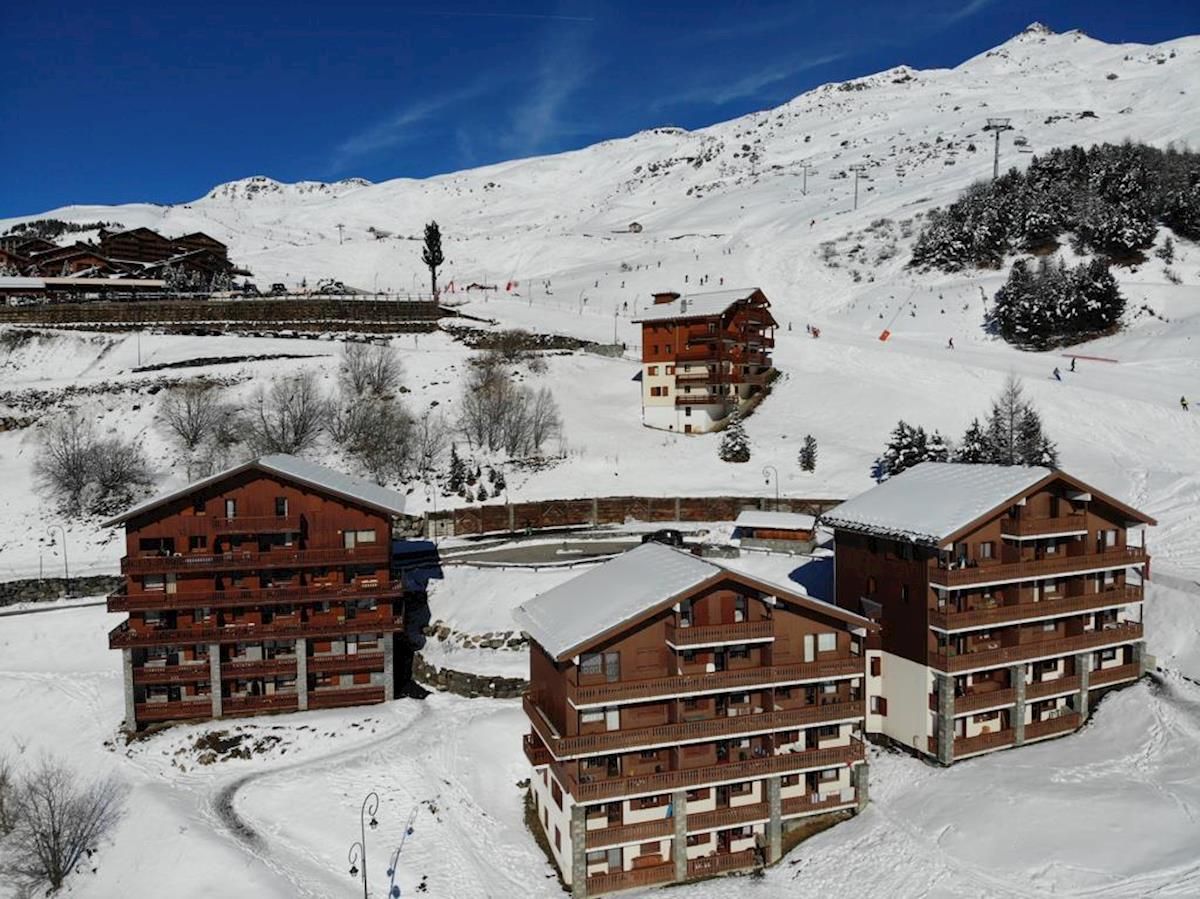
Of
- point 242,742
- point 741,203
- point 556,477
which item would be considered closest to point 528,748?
point 242,742

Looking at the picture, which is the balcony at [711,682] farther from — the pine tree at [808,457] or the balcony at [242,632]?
the pine tree at [808,457]

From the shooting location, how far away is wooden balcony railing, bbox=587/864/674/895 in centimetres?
2781

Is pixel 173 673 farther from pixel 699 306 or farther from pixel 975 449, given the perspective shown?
pixel 699 306

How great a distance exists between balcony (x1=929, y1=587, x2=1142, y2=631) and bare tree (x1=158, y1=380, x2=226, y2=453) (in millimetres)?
51944

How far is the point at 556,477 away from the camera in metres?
58.8

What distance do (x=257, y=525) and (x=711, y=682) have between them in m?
22.2

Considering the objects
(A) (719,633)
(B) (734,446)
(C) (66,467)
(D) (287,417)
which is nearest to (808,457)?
(B) (734,446)

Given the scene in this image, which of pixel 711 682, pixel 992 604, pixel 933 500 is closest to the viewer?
pixel 711 682

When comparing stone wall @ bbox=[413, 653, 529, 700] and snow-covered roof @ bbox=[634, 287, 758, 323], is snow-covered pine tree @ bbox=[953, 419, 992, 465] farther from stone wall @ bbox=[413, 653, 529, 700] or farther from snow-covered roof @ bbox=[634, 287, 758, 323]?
stone wall @ bbox=[413, 653, 529, 700]

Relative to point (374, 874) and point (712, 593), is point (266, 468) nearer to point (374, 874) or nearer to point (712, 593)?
point (374, 874)

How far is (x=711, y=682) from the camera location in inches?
1125

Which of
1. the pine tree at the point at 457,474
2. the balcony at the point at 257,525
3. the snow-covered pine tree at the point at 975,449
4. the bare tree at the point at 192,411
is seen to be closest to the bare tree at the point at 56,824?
the balcony at the point at 257,525

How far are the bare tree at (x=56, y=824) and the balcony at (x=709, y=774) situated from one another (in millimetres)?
17376

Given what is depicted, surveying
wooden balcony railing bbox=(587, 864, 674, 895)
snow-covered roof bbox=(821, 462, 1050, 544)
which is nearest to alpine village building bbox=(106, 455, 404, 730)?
wooden balcony railing bbox=(587, 864, 674, 895)
